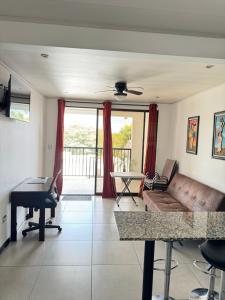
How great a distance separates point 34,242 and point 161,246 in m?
1.74

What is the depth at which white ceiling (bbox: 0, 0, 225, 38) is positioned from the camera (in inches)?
63.5

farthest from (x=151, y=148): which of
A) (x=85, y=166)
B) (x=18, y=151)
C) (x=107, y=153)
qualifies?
(x=18, y=151)

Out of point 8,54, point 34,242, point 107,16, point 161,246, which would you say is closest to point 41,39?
point 107,16

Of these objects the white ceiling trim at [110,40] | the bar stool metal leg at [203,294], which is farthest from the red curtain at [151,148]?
the white ceiling trim at [110,40]

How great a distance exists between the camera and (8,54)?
2.58 metres

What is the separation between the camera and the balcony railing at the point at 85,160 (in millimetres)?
6414

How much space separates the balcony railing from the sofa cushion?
1.97 m

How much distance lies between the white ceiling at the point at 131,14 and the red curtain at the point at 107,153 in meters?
3.59

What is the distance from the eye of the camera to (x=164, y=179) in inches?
203

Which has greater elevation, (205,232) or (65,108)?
(65,108)

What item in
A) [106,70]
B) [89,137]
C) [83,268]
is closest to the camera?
[83,268]

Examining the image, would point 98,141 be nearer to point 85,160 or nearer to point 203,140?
point 85,160

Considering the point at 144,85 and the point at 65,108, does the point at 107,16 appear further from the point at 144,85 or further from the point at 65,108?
the point at 65,108

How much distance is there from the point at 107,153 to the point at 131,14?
3983 millimetres
